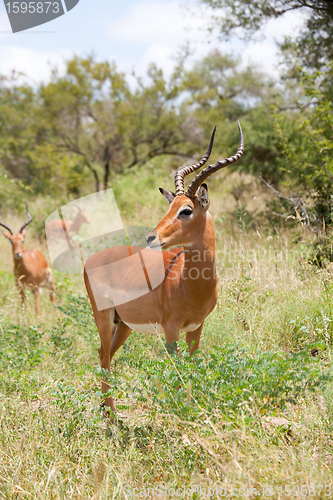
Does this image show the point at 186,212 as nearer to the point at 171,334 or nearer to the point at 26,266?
the point at 171,334

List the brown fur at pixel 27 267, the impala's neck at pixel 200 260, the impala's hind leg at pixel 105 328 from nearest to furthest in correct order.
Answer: the impala's neck at pixel 200 260 → the impala's hind leg at pixel 105 328 → the brown fur at pixel 27 267

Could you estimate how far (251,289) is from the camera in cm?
514

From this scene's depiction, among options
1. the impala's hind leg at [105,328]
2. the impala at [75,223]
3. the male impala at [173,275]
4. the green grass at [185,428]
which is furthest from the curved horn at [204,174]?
the impala at [75,223]

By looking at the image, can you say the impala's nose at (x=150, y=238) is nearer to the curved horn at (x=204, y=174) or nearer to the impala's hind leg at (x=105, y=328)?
the curved horn at (x=204, y=174)

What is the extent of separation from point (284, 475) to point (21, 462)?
1.94 metres

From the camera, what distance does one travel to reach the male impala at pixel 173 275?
3.35 metres

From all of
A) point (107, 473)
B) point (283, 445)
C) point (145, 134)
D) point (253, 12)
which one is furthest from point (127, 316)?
point (145, 134)

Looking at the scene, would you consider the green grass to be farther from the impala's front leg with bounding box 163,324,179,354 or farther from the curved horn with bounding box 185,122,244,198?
the curved horn with bounding box 185,122,244,198

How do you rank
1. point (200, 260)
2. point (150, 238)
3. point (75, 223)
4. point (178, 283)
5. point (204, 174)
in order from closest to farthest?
point (150, 238), point (204, 174), point (200, 260), point (178, 283), point (75, 223)

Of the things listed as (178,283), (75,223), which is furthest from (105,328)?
(75,223)

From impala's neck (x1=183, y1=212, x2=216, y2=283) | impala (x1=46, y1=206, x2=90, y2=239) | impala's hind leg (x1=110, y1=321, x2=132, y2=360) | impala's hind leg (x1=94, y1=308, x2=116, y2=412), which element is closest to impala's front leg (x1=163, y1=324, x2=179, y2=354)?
impala's neck (x1=183, y1=212, x2=216, y2=283)

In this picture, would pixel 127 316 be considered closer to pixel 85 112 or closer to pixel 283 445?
pixel 283 445

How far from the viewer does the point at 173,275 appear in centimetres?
368

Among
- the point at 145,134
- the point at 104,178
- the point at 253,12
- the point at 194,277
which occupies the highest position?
the point at 253,12
